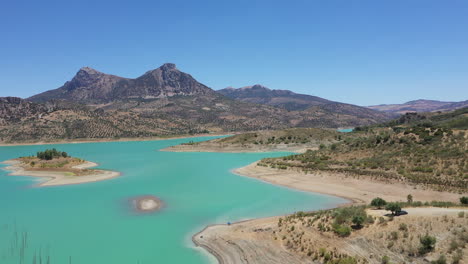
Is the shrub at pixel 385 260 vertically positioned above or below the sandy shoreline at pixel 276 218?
above

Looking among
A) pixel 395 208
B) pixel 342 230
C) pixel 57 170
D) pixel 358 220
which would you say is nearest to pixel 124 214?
pixel 342 230

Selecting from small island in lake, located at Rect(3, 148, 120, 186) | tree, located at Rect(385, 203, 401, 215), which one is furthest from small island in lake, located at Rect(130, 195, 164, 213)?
tree, located at Rect(385, 203, 401, 215)

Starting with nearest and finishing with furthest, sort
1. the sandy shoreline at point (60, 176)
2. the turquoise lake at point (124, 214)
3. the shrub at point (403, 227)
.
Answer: the shrub at point (403, 227)
the turquoise lake at point (124, 214)
the sandy shoreline at point (60, 176)

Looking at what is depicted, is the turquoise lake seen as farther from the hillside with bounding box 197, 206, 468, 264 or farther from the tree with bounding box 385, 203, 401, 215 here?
the tree with bounding box 385, 203, 401, 215

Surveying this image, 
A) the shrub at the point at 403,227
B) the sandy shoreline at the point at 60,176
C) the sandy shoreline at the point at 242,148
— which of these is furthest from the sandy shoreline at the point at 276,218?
the sandy shoreline at the point at 242,148

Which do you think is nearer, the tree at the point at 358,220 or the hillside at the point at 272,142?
the tree at the point at 358,220

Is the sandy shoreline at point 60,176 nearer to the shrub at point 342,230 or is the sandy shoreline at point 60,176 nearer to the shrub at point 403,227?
the shrub at point 342,230

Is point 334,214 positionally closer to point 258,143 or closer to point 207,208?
point 207,208
